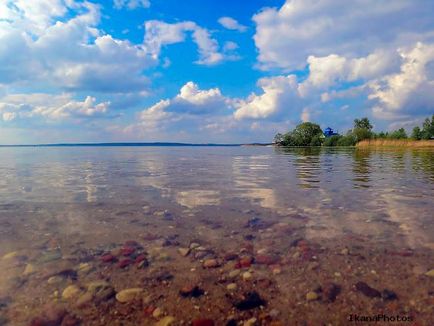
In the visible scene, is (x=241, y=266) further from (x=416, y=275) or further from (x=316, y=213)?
Result: (x=316, y=213)

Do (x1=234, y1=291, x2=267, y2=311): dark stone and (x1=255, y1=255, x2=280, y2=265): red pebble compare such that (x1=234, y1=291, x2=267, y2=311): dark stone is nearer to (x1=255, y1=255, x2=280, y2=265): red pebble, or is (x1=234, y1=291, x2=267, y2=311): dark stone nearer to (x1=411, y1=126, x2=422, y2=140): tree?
(x1=255, y1=255, x2=280, y2=265): red pebble

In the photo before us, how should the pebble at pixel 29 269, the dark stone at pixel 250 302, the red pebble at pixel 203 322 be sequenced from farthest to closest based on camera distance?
the pebble at pixel 29 269 → the dark stone at pixel 250 302 → the red pebble at pixel 203 322

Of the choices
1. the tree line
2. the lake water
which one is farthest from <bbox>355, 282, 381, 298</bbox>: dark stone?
the tree line

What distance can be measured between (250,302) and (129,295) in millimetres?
1490

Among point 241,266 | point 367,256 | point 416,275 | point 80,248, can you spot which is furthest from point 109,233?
point 416,275

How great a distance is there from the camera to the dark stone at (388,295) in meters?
3.68

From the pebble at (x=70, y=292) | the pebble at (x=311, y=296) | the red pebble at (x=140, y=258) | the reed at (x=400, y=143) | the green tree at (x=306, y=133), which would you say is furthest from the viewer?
the green tree at (x=306, y=133)

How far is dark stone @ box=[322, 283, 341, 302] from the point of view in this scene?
12.3 ft

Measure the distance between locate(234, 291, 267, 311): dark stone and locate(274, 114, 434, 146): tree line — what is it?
116100 millimetres

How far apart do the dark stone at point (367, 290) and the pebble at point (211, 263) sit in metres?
1.93

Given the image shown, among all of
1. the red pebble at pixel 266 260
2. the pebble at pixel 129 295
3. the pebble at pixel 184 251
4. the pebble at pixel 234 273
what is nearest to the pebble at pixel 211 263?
the pebble at pixel 234 273

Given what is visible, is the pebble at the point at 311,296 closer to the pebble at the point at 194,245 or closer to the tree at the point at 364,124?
the pebble at the point at 194,245

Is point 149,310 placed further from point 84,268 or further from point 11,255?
point 11,255

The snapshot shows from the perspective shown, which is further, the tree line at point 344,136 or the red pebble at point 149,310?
the tree line at point 344,136
